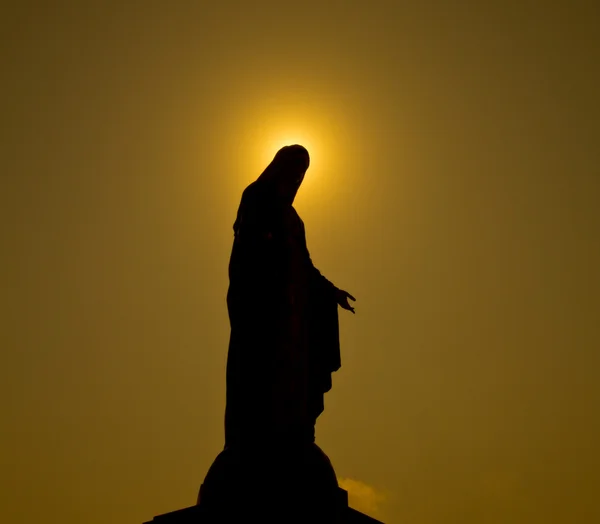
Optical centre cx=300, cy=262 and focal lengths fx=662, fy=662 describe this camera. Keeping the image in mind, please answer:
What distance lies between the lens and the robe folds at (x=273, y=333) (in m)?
6.14

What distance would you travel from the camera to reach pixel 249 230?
6668mm

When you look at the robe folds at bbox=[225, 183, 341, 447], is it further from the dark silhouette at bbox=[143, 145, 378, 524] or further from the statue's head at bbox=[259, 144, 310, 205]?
the statue's head at bbox=[259, 144, 310, 205]

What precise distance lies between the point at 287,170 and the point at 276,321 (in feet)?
5.45

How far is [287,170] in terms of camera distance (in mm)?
7055

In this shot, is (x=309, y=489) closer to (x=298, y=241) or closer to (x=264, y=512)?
(x=264, y=512)

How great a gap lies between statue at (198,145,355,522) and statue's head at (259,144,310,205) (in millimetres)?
11

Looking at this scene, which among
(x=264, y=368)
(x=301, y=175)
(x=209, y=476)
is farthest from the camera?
(x=301, y=175)

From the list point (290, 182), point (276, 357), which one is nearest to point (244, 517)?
point (276, 357)

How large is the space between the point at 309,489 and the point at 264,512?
17.6 inches

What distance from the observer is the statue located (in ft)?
18.6

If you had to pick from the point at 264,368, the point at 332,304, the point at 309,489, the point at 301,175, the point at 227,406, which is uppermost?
the point at 301,175

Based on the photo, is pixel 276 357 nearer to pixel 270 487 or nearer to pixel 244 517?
pixel 270 487

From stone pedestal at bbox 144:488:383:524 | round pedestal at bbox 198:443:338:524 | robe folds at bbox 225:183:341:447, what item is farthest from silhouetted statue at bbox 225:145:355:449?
stone pedestal at bbox 144:488:383:524

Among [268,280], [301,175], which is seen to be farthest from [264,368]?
[301,175]
